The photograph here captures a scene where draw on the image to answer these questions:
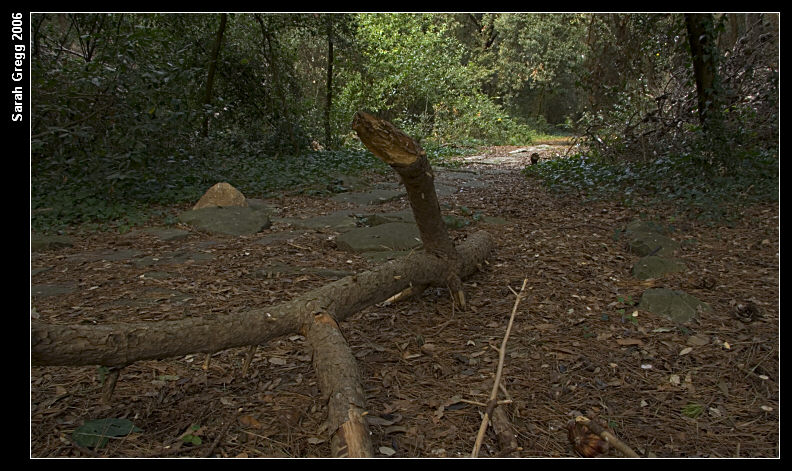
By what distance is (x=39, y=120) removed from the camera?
5105mm

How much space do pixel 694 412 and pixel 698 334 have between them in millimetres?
635

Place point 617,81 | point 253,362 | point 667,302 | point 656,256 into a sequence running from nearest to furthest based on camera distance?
point 253,362
point 667,302
point 656,256
point 617,81

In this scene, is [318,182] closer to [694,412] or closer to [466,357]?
[466,357]

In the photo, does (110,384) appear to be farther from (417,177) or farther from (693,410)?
(693,410)

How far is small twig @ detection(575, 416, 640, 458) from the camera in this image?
1.69 m

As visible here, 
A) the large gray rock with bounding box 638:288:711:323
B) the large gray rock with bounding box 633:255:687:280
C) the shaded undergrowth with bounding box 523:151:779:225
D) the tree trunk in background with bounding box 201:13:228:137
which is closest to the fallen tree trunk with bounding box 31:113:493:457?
the large gray rock with bounding box 638:288:711:323

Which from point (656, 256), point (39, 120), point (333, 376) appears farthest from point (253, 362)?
point (39, 120)

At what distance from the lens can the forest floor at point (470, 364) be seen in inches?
74.7

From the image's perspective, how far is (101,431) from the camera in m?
1.86

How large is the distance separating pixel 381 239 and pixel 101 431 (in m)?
2.51

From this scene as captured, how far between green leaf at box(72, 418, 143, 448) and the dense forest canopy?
3.36 m

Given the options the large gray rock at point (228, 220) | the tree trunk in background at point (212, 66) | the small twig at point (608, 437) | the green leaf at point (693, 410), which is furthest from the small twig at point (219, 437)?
the tree trunk in background at point (212, 66)

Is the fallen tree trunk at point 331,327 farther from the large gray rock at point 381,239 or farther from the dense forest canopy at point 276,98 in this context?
the dense forest canopy at point 276,98

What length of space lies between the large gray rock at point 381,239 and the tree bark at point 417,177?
3.07 ft
